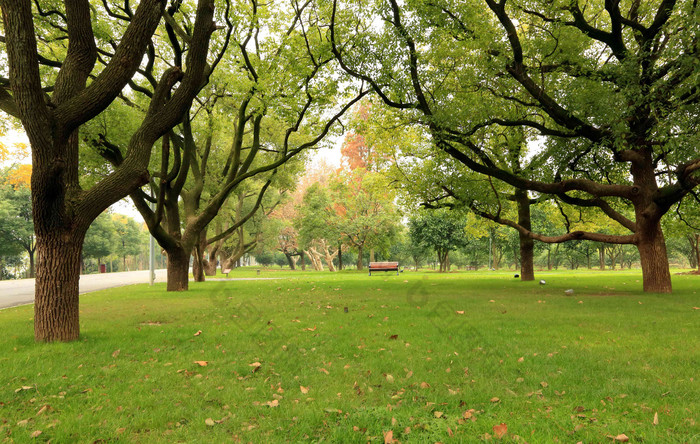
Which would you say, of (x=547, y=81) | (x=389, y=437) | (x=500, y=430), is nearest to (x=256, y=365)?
(x=389, y=437)

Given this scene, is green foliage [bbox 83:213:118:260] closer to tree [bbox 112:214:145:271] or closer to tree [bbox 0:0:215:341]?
tree [bbox 112:214:145:271]

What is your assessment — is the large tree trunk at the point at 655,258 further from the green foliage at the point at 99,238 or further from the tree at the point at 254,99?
the green foliage at the point at 99,238

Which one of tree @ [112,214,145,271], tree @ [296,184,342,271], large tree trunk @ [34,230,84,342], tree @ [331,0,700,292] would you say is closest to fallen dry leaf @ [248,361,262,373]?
large tree trunk @ [34,230,84,342]

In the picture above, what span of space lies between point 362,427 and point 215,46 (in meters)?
14.8

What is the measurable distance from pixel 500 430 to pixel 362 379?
1.85m

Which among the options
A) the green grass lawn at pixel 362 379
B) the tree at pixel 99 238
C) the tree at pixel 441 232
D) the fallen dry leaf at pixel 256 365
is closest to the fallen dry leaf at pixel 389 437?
the green grass lawn at pixel 362 379

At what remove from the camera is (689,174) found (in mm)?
9703

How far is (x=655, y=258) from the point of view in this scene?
12117 mm

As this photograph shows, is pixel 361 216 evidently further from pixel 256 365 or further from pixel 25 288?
pixel 256 365

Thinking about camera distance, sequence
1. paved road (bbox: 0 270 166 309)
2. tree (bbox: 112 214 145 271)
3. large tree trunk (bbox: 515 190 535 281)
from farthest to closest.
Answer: tree (bbox: 112 214 145 271) → large tree trunk (bbox: 515 190 535 281) → paved road (bbox: 0 270 166 309)

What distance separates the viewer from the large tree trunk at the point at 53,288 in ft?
20.6

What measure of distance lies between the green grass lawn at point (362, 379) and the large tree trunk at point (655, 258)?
4.58m

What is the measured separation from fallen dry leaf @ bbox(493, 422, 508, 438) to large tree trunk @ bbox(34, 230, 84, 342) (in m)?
7.07

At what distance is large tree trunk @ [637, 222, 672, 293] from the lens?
39.4 feet
